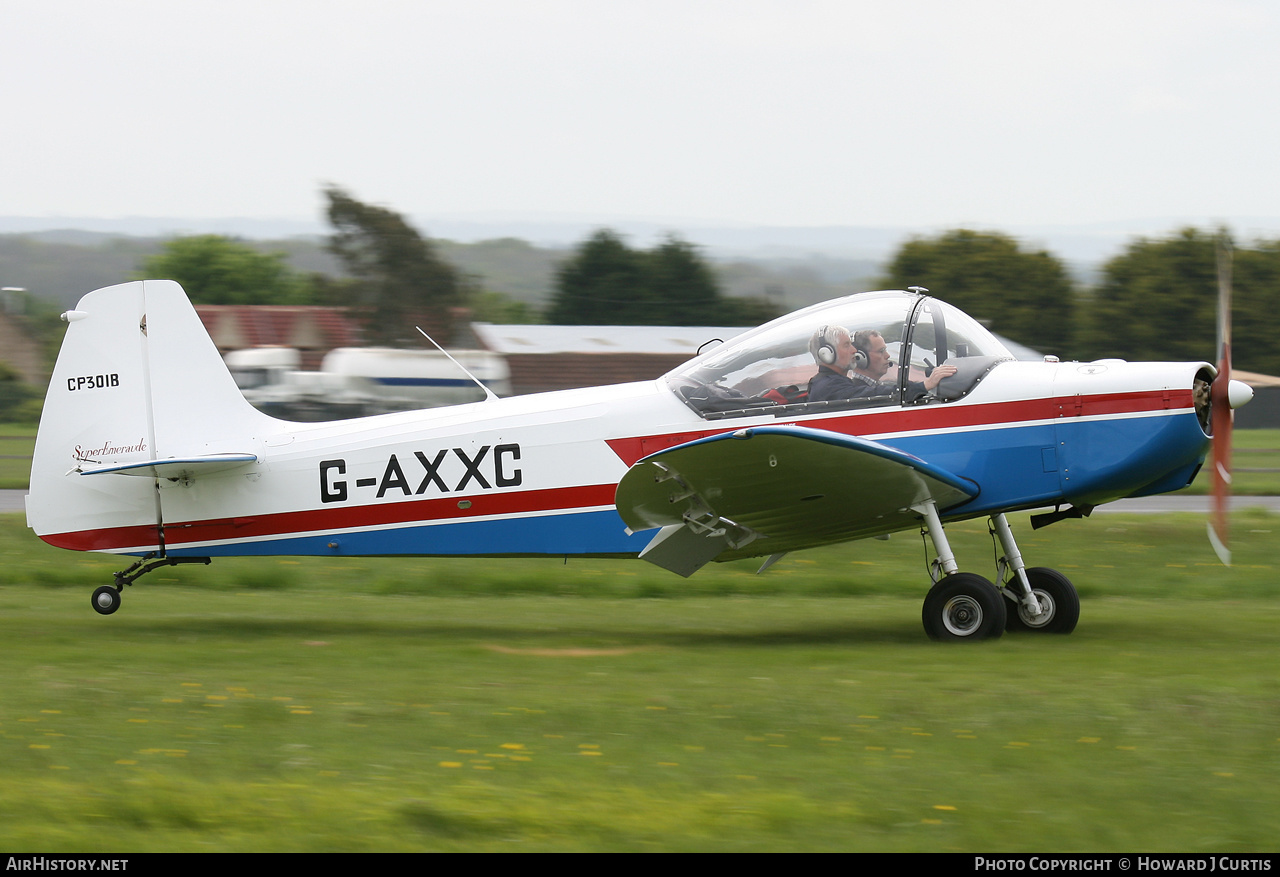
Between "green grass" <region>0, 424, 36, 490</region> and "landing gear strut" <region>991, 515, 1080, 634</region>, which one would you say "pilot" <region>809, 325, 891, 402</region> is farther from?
"green grass" <region>0, 424, 36, 490</region>

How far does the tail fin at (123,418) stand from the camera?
31.6 feet

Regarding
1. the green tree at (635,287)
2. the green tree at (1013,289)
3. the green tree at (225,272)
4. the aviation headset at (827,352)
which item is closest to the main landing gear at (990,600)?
→ the aviation headset at (827,352)

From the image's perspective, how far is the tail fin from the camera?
31.6 ft

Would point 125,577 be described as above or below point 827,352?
below

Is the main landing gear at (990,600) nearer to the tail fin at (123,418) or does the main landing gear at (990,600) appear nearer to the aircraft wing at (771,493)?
the aircraft wing at (771,493)

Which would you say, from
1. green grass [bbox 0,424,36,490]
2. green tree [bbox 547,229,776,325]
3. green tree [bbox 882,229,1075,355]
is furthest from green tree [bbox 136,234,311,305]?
green tree [bbox 882,229,1075,355]

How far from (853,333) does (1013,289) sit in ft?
169

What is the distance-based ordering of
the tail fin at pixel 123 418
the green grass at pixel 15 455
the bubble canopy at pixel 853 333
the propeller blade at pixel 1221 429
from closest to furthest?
the propeller blade at pixel 1221 429
the bubble canopy at pixel 853 333
the tail fin at pixel 123 418
the green grass at pixel 15 455

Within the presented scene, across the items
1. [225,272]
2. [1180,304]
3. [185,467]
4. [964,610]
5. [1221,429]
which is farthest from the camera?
[225,272]

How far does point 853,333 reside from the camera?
8.48 meters

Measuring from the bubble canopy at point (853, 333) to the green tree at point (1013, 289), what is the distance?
49.4 metres

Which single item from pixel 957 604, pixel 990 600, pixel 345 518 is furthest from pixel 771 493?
pixel 345 518

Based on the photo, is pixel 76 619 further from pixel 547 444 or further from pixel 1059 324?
pixel 1059 324

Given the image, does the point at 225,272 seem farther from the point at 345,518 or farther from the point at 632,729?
the point at 632,729
